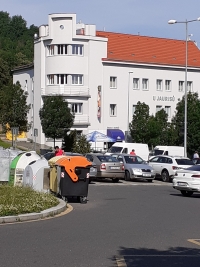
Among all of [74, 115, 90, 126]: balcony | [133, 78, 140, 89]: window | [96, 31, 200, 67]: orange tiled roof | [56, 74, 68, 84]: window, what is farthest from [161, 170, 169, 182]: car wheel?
[133, 78, 140, 89]: window

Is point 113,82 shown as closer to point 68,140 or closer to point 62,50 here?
point 62,50

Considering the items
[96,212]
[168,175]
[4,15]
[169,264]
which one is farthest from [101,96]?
[4,15]

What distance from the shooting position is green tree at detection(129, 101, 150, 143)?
61.5 meters

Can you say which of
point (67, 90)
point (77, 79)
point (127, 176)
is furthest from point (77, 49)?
point (127, 176)

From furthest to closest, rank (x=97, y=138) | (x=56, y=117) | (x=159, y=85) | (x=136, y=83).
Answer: (x=159, y=85), (x=136, y=83), (x=56, y=117), (x=97, y=138)

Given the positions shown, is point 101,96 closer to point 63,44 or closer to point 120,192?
point 63,44

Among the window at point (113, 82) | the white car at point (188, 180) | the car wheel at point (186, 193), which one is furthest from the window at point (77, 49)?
the white car at point (188, 180)

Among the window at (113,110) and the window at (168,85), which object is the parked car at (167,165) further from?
the window at (168,85)

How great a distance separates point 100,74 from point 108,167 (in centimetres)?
3453

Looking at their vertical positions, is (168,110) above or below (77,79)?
below

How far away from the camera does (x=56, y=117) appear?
189 feet

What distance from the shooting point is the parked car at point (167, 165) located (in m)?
36.5

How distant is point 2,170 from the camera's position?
24875mm

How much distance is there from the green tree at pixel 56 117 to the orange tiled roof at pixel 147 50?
36.3ft
